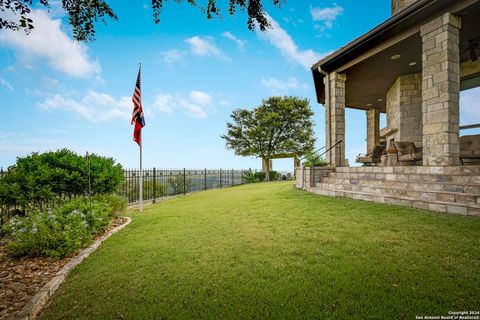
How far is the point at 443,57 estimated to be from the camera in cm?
599

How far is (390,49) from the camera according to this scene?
315 inches

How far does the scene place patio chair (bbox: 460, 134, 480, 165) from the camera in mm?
6709

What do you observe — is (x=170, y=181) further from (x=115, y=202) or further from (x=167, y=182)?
(x=115, y=202)

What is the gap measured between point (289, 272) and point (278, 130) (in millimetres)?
21442

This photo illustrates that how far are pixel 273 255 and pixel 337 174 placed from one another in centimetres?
621

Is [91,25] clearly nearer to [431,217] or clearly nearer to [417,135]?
[431,217]

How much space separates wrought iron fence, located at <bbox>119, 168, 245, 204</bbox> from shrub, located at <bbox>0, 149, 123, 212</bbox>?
6.67ft

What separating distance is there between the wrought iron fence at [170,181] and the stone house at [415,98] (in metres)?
7.32

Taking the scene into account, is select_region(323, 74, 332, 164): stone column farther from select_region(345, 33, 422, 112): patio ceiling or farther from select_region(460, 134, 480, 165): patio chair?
select_region(460, 134, 480, 165): patio chair

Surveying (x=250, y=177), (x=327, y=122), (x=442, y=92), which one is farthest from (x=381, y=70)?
(x=250, y=177)

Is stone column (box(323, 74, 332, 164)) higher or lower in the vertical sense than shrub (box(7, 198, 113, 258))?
higher

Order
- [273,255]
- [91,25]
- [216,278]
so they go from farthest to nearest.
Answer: [91,25] < [273,255] < [216,278]

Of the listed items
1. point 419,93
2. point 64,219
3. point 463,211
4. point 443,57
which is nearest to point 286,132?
point 419,93

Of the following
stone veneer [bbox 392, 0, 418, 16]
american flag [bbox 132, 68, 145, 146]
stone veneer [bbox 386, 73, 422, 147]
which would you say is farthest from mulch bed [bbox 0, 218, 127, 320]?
stone veneer [bbox 392, 0, 418, 16]
